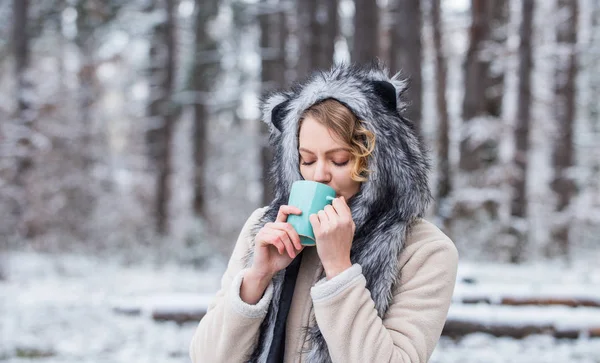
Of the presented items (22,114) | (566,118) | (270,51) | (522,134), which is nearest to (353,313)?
(522,134)

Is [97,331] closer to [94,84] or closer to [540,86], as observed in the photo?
[94,84]

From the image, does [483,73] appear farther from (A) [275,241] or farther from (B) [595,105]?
(A) [275,241]

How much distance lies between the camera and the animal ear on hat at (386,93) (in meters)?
1.88

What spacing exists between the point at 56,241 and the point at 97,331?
307 inches

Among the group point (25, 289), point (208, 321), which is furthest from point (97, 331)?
point (208, 321)

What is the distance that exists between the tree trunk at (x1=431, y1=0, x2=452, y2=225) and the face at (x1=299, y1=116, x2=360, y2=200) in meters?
9.79

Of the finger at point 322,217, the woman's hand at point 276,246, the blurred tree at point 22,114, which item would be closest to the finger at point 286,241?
the woman's hand at point 276,246

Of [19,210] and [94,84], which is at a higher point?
[94,84]

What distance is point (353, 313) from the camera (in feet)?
5.41

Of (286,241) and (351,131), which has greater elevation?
(351,131)

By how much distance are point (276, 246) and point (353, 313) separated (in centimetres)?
28

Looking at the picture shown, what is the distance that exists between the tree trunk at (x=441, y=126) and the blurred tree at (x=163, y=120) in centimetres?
712

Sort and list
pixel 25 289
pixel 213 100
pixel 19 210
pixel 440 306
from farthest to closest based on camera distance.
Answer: pixel 213 100, pixel 19 210, pixel 25 289, pixel 440 306

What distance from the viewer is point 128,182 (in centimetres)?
1836
